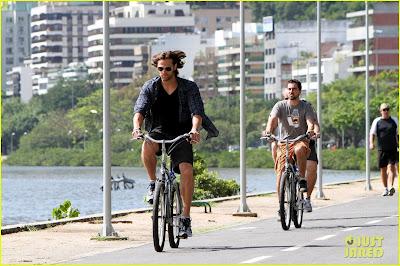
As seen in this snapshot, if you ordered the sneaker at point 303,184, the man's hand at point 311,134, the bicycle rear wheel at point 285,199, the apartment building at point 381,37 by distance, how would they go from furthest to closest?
the apartment building at point 381,37
the sneaker at point 303,184
the man's hand at point 311,134
the bicycle rear wheel at point 285,199

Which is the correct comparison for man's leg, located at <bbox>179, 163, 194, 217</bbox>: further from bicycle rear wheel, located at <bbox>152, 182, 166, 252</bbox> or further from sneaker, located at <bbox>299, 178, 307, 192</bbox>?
sneaker, located at <bbox>299, 178, 307, 192</bbox>

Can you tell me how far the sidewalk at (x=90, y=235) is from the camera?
1831 centimetres

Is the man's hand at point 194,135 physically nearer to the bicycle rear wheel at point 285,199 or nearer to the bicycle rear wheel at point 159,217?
the bicycle rear wheel at point 159,217

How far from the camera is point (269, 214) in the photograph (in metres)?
27.0

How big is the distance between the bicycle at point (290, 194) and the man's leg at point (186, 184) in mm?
3076

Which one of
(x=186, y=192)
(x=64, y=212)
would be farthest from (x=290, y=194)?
(x=64, y=212)

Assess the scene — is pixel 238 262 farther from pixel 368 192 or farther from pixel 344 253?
pixel 368 192

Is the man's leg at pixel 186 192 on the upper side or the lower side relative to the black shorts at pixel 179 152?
lower

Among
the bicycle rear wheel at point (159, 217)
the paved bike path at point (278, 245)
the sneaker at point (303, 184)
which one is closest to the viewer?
the paved bike path at point (278, 245)

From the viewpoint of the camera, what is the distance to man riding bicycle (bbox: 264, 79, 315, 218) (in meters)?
22.3

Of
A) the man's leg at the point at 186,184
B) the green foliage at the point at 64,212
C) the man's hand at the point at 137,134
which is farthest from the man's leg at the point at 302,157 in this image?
the green foliage at the point at 64,212

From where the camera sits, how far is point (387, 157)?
3262 centimetres

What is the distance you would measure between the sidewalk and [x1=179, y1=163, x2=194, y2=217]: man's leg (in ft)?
3.61

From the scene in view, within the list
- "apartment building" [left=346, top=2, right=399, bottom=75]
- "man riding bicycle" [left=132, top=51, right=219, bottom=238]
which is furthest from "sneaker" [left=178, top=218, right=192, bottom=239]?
"apartment building" [left=346, top=2, right=399, bottom=75]
